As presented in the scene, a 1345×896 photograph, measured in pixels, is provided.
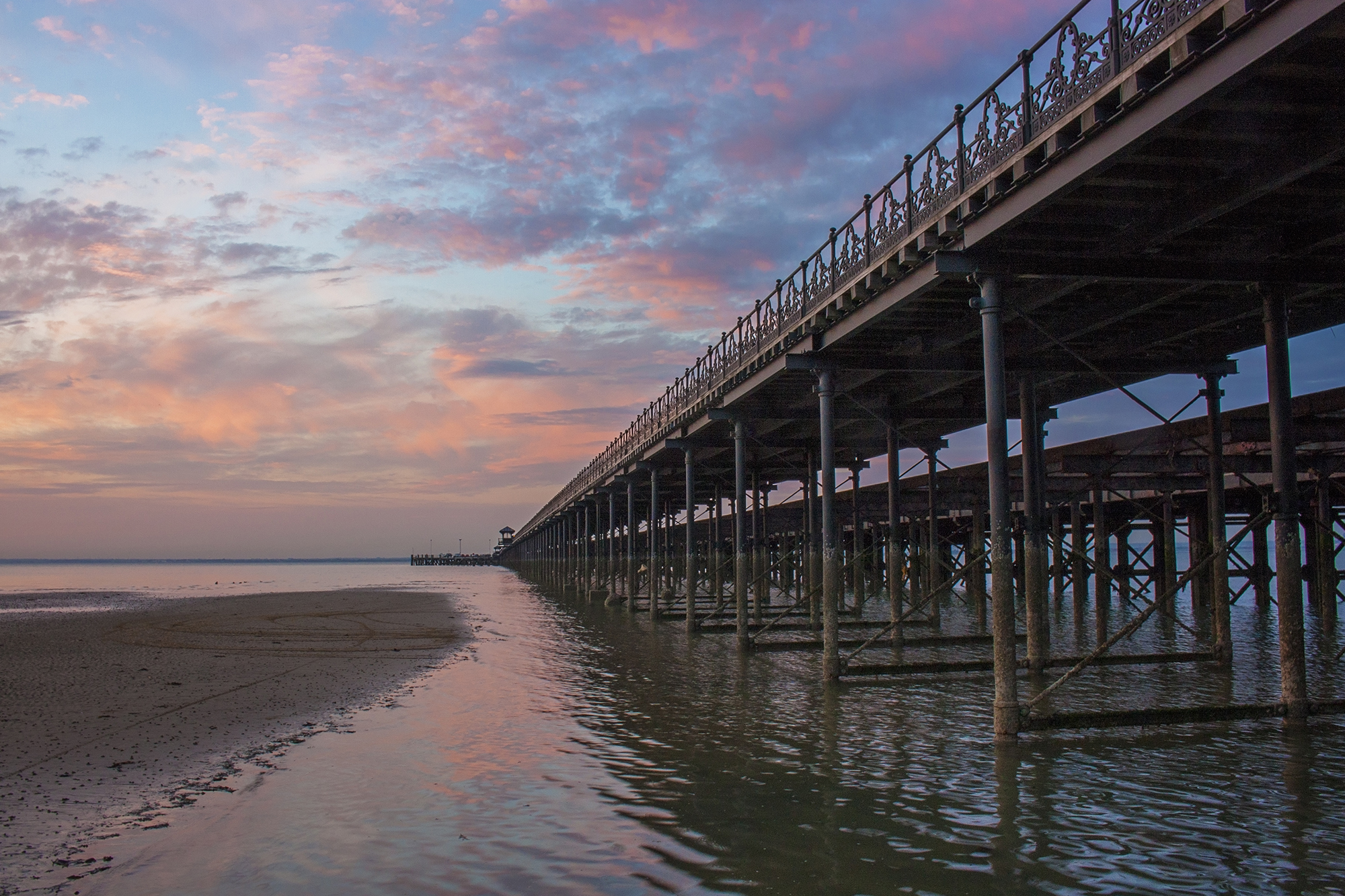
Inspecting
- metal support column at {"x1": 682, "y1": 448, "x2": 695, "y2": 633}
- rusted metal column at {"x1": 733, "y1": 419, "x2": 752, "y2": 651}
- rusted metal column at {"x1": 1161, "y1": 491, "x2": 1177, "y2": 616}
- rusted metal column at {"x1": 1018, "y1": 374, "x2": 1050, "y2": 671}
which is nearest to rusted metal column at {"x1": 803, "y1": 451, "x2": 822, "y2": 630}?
rusted metal column at {"x1": 733, "y1": 419, "x2": 752, "y2": 651}

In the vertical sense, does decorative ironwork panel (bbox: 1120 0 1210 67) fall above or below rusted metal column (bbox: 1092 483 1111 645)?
above

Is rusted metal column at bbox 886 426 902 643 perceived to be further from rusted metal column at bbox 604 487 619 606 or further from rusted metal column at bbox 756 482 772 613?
rusted metal column at bbox 604 487 619 606

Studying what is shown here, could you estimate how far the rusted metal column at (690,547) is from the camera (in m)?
28.8

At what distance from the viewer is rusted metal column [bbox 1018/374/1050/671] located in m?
15.5

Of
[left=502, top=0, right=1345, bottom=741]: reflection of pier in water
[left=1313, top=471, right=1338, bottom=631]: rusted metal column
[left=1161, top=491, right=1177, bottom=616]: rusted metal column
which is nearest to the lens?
[left=502, top=0, right=1345, bottom=741]: reflection of pier in water

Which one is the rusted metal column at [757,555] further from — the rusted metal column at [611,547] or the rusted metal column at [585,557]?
the rusted metal column at [585,557]

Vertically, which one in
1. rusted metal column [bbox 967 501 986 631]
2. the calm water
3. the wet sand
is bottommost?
the wet sand

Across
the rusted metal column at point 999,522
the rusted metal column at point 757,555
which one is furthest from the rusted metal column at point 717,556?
the rusted metal column at point 999,522

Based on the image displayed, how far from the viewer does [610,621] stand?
3594 cm

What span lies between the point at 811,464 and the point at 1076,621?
30.7 feet

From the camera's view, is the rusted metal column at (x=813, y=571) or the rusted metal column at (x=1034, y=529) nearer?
the rusted metal column at (x=1034, y=529)

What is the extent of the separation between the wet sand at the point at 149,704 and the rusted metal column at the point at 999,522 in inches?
358

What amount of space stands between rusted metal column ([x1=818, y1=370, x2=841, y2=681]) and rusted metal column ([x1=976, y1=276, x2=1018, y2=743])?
4945 millimetres

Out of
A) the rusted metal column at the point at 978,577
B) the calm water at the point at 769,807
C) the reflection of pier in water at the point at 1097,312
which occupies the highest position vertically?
the reflection of pier in water at the point at 1097,312
